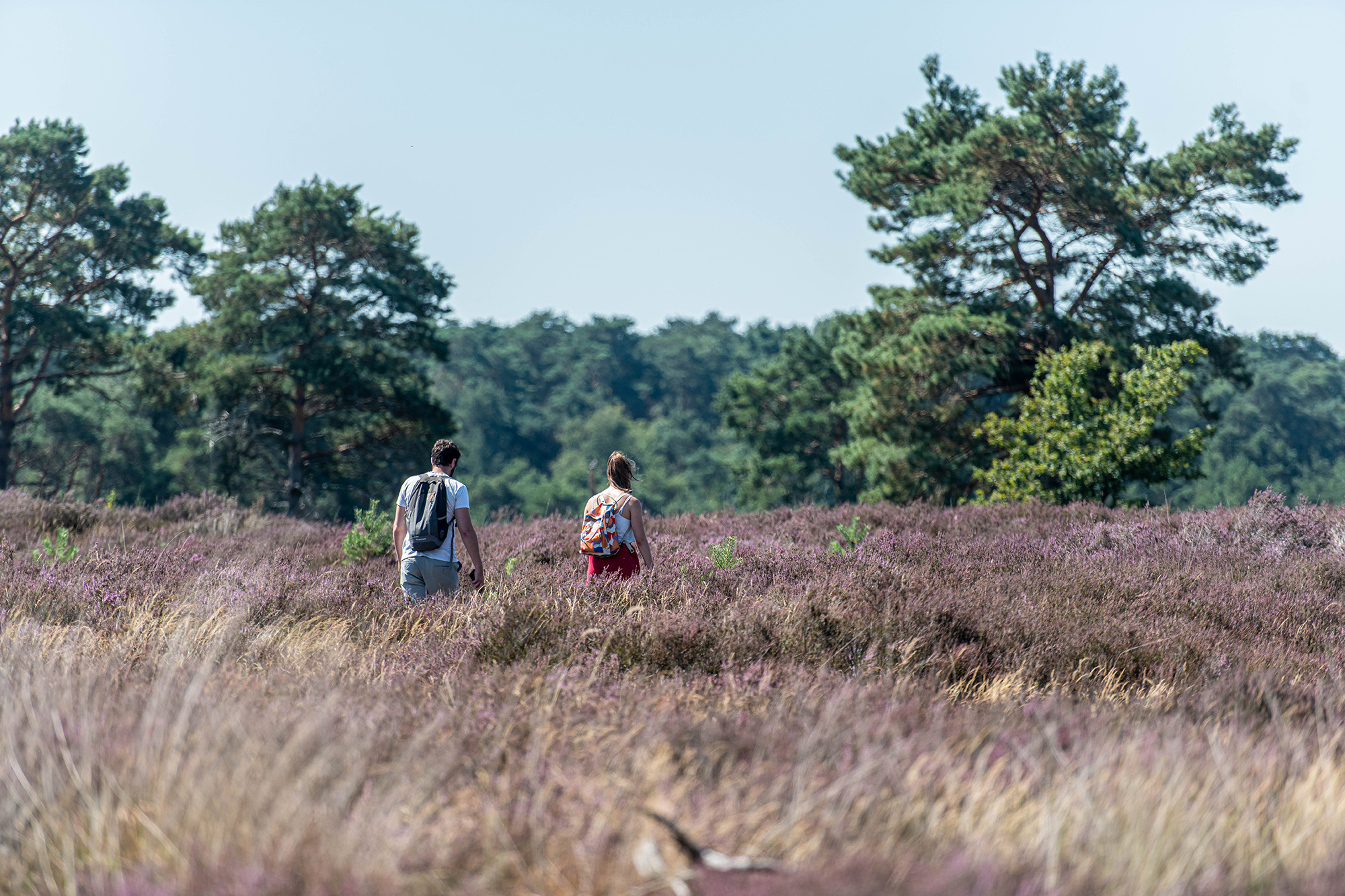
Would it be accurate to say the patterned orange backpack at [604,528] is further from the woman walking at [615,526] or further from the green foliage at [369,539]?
the green foliage at [369,539]

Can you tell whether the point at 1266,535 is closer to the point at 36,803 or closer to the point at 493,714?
the point at 493,714

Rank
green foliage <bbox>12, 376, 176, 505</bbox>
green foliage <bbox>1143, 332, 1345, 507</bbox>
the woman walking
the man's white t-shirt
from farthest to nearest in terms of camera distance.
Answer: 1. green foliage <bbox>1143, 332, 1345, 507</bbox>
2. green foliage <bbox>12, 376, 176, 505</bbox>
3. the woman walking
4. the man's white t-shirt

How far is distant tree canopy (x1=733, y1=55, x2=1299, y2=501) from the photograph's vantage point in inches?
754

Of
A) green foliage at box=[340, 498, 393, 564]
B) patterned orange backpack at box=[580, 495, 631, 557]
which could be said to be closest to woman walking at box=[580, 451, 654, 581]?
patterned orange backpack at box=[580, 495, 631, 557]

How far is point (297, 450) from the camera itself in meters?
26.4

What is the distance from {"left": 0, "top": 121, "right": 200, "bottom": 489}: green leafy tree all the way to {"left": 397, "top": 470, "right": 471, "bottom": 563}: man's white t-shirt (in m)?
23.2

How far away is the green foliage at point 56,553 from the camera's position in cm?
761

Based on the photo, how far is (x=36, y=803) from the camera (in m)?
2.84

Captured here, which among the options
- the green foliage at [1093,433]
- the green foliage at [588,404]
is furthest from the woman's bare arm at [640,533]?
the green foliage at [588,404]

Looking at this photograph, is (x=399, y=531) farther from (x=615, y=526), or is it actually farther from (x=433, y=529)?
(x=615, y=526)

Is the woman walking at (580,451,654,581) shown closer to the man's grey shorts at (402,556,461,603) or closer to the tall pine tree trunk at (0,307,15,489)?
the man's grey shorts at (402,556,461,603)

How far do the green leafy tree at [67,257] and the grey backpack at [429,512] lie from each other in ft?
76.6

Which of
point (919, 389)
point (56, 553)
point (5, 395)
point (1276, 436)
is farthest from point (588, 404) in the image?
point (56, 553)

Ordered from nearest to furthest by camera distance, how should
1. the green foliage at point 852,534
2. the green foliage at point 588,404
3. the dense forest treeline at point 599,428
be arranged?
1. the green foliage at point 852,534
2. the dense forest treeline at point 599,428
3. the green foliage at point 588,404
